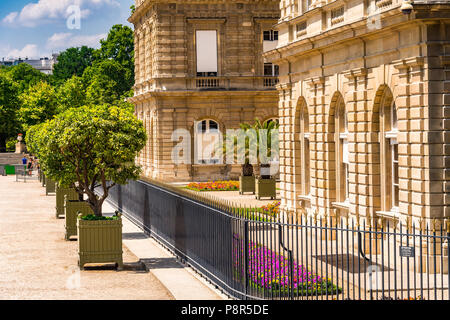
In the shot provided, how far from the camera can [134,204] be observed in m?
28.9

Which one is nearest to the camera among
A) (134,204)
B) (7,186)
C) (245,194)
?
(134,204)

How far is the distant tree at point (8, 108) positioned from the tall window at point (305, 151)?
70760 mm

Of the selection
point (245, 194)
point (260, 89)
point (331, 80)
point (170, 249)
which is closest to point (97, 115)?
point (170, 249)

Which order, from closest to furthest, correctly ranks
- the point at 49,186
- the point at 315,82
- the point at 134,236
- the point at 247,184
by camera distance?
the point at 315,82 < the point at 134,236 < the point at 247,184 < the point at 49,186

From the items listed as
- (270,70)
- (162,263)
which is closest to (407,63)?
(162,263)

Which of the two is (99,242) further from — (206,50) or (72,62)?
(72,62)

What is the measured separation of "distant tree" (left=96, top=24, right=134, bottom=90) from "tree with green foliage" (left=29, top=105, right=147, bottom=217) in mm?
67679

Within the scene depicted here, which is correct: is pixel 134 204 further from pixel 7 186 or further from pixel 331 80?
pixel 7 186

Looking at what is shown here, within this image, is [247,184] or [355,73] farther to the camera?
[247,184]

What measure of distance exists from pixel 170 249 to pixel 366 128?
5933 mm

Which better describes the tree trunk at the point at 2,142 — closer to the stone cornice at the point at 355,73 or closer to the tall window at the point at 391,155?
the stone cornice at the point at 355,73

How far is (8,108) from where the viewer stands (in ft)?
301

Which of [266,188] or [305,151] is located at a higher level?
[305,151]

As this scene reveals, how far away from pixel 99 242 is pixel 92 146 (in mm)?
2895
